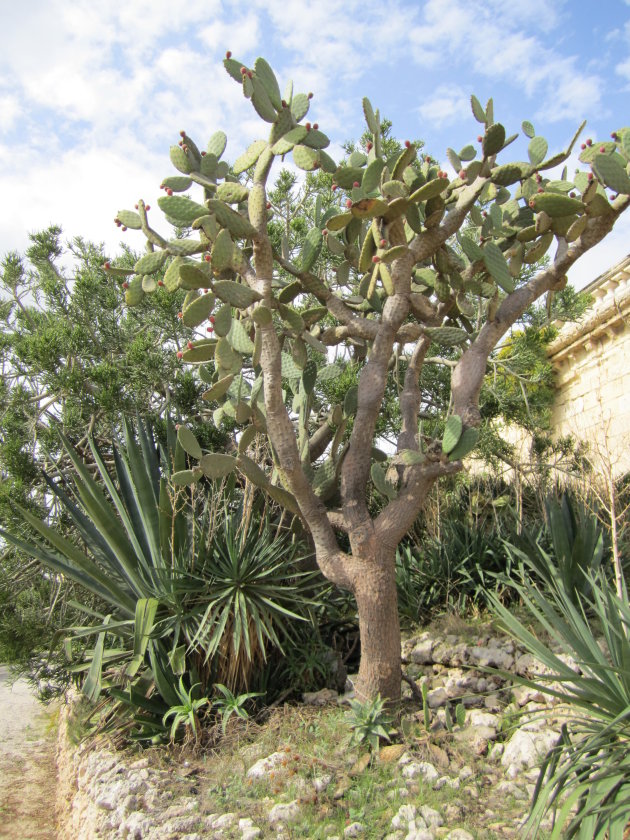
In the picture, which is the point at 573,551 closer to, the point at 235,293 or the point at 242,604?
the point at 242,604

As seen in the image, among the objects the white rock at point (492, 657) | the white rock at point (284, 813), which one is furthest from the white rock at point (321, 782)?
the white rock at point (492, 657)

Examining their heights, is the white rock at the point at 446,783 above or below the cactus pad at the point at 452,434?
below

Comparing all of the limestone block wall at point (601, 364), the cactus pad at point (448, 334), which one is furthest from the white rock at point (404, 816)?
the limestone block wall at point (601, 364)

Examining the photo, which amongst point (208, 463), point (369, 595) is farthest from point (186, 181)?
point (369, 595)

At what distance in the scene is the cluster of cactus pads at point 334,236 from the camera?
3.39 m

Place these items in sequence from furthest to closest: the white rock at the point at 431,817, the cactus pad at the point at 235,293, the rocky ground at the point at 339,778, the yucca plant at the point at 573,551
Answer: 1. the yucca plant at the point at 573,551
2. the cactus pad at the point at 235,293
3. the rocky ground at the point at 339,778
4. the white rock at the point at 431,817

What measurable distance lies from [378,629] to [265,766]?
88 centimetres

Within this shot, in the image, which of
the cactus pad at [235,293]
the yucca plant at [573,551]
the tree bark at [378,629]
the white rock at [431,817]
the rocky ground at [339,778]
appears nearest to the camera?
the white rock at [431,817]

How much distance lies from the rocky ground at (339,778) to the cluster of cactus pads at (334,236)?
1.25m

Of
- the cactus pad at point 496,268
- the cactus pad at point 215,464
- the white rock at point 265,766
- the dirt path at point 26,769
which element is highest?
the cactus pad at point 496,268

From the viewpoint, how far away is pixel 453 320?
14.9 ft

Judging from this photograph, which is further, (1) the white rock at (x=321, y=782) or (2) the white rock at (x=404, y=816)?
(1) the white rock at (x=321, y=782)

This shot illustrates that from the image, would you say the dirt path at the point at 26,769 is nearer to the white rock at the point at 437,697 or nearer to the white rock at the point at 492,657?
the white rock at the point at 437,697

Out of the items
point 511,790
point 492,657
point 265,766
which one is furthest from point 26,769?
point 511,790
